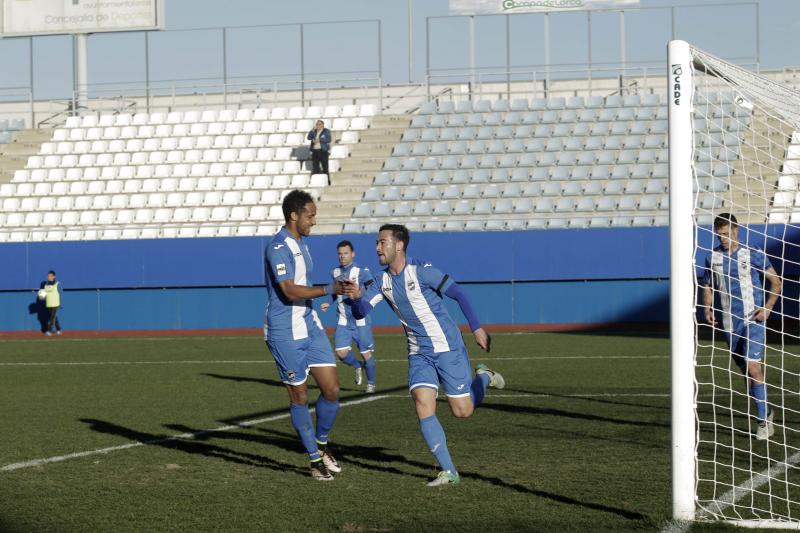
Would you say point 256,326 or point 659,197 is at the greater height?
point 659,197

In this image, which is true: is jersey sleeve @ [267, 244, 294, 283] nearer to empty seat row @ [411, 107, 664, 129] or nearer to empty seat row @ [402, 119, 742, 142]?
empty seat row @ [402, 119, 742, 142]

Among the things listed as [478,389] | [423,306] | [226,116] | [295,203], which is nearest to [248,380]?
[478,389]

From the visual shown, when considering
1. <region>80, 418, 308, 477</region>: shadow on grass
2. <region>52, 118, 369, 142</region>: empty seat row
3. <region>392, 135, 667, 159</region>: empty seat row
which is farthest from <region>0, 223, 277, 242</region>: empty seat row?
<region>80, 418, 308, 477</region>: shadow on grass

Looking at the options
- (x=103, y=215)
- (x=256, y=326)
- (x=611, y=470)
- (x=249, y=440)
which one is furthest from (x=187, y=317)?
(x=611, y=470)

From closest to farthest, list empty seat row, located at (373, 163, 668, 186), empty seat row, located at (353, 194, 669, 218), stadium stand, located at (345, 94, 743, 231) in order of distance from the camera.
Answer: empty seat row, located at (353, 194, 669, 218), stadium stand, located at (345, 94, 743, 231), empty seat row, located at (373, 163, 668, 186)

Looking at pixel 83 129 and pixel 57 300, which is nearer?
pixel 57 300

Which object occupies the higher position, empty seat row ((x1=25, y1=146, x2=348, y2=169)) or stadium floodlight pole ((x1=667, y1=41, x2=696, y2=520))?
empty seat row ((x1=25, y1=146, x2=348, y2=169))

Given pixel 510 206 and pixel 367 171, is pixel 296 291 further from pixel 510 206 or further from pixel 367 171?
pixel 367 171

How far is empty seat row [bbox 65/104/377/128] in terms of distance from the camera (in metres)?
39.8

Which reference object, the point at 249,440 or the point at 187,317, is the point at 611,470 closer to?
the point at 249,440

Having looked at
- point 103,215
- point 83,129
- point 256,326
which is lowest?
point 256,326

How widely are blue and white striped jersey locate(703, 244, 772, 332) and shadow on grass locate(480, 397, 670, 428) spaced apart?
134 centimetres

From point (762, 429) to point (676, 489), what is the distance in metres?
4.12

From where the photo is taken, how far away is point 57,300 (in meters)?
33.9
